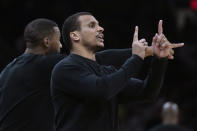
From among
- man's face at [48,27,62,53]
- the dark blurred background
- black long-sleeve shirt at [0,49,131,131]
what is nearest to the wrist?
black long-sleeve shirt at [0,49,131,131]

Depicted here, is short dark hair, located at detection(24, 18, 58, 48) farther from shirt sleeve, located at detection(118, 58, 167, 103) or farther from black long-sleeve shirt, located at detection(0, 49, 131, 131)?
shirt sleeve, located at detection(118, 58, 167, 103)

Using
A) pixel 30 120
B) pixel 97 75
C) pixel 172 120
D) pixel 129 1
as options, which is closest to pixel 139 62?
pixel 97 75

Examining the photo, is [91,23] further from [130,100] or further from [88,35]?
[130,100]

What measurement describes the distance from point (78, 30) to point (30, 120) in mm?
856

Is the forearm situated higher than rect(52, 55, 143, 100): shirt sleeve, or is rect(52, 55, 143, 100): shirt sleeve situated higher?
rect(52, 55, 143, 100): shirt sleeve

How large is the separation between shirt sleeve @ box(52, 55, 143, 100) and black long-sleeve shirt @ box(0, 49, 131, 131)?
2.31ft

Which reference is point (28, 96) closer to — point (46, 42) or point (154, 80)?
point (46, 42)

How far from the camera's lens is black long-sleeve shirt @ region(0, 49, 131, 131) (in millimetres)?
4742

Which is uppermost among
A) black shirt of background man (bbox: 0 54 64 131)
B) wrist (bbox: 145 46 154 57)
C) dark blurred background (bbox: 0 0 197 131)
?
wrist (bbox: 145 46 154 57)

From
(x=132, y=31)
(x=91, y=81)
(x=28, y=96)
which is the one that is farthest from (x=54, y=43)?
(x=132, y=31)

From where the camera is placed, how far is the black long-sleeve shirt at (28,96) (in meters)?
4.74

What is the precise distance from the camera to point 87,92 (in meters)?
3.94

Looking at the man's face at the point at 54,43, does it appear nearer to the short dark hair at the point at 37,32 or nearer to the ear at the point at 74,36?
the short dark hair at the point at 37,32

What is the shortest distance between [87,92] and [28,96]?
3.13ft
